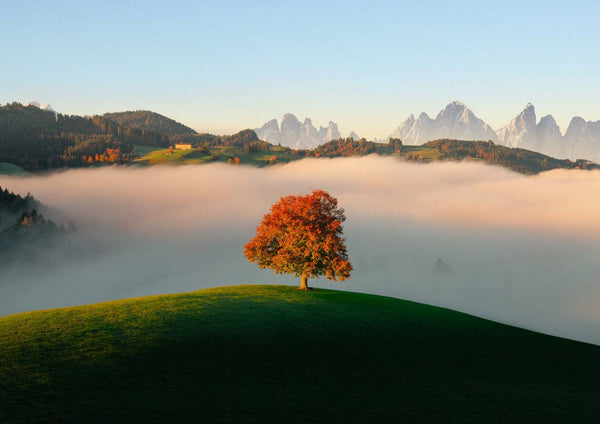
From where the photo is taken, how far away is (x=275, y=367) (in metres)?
36.7

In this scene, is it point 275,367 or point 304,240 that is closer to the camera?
point 275,367

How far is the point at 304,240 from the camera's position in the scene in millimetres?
68688

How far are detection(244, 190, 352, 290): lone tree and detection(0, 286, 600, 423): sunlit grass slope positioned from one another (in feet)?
32.1

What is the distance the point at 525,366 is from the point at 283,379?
26175 millimetres

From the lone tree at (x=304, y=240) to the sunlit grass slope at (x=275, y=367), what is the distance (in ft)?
32.1

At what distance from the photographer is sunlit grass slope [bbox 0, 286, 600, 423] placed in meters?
27.1

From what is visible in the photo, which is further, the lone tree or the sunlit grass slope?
the lone tree

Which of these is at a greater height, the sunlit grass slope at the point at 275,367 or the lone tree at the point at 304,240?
the lone tree at the point at 304,240

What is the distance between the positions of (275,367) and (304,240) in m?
33.1

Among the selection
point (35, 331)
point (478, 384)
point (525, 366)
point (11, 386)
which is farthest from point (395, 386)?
point (35, 331)

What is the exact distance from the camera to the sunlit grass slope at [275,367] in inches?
1069

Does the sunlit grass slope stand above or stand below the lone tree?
below

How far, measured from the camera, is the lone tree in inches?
2677

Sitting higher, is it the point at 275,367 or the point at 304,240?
the point at 304,240
